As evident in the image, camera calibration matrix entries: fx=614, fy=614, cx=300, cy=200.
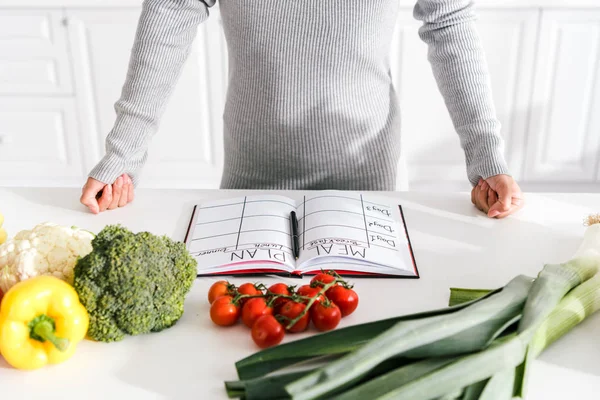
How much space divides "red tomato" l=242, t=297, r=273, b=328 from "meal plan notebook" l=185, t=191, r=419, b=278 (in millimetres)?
129

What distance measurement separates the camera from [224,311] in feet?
2.77

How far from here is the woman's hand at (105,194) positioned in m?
1.22

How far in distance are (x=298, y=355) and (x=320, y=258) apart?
0.94 feet

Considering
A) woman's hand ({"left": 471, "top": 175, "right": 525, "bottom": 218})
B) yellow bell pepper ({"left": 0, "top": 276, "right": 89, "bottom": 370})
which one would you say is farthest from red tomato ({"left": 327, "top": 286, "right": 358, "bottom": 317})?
woman's hand ({"left": 471, "top": 175, "right": 525, "bottom": 218})

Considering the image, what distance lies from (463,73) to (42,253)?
97cm

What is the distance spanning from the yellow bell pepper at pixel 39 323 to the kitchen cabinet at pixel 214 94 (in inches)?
79.8

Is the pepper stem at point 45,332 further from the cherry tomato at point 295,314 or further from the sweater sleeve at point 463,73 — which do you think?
the sweater sleeve at point 463,73

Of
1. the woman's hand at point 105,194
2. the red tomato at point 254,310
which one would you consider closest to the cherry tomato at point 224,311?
the red tomato at point 254,310

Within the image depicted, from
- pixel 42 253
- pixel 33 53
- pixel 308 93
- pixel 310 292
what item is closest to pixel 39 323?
pixel 42 253

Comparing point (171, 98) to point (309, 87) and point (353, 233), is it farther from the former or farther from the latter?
point (353, 233)

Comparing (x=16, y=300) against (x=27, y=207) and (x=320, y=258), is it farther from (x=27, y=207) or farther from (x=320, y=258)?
(x=27, y=207)

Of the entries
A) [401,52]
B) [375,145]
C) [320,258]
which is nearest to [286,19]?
[375,145]

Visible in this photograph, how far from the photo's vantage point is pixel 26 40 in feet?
8.77

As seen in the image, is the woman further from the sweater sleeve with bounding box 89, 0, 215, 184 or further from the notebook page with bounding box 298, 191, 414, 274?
the notebook page with bounding box 298, 191, 414, 274
